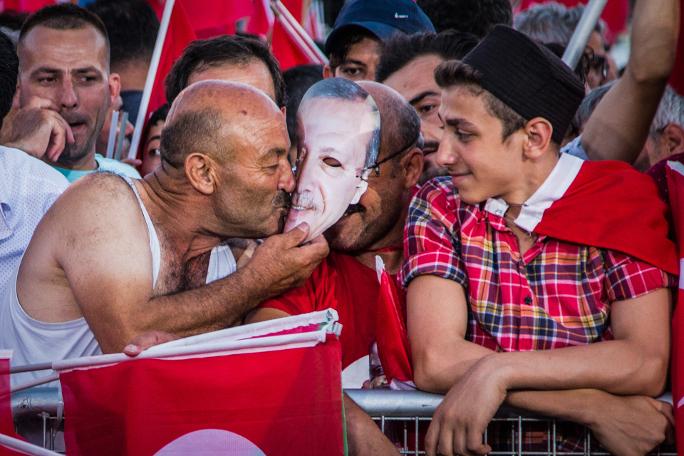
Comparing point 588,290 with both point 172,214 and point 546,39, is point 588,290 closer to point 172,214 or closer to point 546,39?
point 172,214

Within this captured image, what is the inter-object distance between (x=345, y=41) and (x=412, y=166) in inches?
61.9

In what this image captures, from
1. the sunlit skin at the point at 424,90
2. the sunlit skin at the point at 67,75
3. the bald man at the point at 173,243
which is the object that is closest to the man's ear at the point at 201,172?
the bald man at the point at 173,243

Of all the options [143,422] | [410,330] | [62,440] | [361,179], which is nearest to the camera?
[143,422]

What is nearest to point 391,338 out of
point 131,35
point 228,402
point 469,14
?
point 228,402

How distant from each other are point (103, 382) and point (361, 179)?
127 centimetres

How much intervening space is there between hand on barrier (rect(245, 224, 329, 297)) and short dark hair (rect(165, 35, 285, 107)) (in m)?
1.11

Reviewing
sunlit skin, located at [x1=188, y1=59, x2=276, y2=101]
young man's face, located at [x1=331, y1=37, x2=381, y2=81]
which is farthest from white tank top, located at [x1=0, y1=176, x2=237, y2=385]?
young man's face, located at [x1=331, y1=37, x2=381, y2=81]

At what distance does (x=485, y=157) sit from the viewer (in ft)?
13.2

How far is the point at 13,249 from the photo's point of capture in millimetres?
4750

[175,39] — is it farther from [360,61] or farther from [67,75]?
[360,61]

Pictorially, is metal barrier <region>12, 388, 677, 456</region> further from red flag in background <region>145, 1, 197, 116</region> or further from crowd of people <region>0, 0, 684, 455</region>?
red flag in background <region>145, 1, 197, 116</region>

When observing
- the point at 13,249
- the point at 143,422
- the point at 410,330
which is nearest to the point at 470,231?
the point at 410,330

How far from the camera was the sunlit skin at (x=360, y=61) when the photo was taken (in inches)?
235

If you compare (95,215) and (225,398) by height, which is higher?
(95,215)
